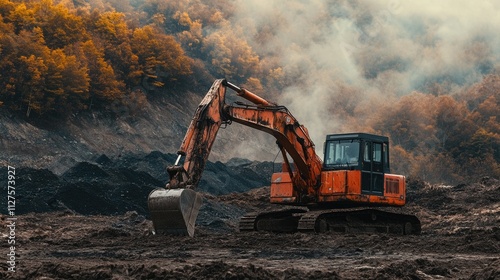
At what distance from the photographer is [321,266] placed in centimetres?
1442

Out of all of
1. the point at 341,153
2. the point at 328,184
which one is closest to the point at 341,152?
the point at 341,153

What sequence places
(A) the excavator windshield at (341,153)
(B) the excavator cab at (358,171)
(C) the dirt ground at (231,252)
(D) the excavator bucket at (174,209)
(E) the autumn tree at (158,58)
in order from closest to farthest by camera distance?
(C) the dirt ground at (231,252) → (D) the excavator bucket at (174,209) → (B) the excavator cab at (358,171) → (A) the excavator windshield at (341,153) → (E) the autumn tree at (158,58)

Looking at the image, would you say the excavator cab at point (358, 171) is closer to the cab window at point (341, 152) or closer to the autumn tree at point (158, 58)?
the cab window at point (341, 152)

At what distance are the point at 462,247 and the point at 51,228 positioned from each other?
10366 millimetres

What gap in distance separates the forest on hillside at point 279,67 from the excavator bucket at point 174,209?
3612 cm

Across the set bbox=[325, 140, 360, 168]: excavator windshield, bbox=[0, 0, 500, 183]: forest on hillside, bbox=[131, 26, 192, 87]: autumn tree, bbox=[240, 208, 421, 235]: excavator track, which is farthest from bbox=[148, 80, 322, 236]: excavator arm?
bbox=[131, 26, 192, 87]: autumn tree

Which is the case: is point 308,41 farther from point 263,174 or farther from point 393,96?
point 263,174

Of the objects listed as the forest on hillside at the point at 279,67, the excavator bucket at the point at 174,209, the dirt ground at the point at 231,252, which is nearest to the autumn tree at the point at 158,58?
the forest on hillside at the point at 279,67

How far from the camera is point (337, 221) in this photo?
21547 millimetres

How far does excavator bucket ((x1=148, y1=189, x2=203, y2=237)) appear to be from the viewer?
17.4 m

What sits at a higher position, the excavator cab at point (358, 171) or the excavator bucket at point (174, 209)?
the excavator cab at point (358, 171)

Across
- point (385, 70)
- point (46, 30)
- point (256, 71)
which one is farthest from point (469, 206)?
point (385, 70)

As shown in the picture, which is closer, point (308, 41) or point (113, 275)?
point (113, 275)

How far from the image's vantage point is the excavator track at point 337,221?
2112 cm
